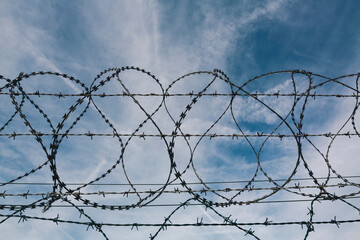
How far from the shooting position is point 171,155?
4648 millimetres

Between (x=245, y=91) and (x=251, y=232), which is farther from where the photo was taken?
(x=245, y=91)

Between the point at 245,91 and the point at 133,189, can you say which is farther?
the point at 245,91

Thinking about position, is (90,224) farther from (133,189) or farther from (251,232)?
(251,232)

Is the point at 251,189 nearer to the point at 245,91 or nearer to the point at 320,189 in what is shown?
the point at 320,189

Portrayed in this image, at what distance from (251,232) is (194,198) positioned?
88 cm

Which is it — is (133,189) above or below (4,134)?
below

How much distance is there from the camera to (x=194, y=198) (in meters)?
4.38

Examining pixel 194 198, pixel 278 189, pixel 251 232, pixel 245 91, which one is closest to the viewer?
pixel 251 232

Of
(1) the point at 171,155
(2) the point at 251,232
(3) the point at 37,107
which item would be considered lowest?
(2) the point at 251,232

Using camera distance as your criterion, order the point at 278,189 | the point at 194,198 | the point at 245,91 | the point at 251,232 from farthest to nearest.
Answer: the point at 245,91
the point at 278,189
the point at 194,198
the point at 251,232

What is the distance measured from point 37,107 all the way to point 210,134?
9.59 feet

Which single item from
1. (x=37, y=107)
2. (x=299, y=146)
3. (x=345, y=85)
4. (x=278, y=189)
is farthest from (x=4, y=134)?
(x=345, y=85)

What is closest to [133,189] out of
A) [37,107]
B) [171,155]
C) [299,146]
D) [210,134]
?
[171,155]

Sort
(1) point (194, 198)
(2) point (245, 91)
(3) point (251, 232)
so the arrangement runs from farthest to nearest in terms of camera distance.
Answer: (2) point (245, 91)
(1) point (194, 198)
(3) point (251, 232)
